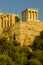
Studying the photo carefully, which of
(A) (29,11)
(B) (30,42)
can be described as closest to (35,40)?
(B) (30,42)

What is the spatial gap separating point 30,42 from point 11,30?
311 cm

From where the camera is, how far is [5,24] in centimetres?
6881

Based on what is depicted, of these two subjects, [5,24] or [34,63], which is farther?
[5,24]

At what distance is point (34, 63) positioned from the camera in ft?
167

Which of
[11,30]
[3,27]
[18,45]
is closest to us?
[18,45]

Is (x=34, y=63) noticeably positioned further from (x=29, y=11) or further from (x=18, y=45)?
(x=29, y=11)

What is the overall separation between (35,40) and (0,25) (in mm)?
8902

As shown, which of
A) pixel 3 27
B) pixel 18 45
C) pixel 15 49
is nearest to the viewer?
pixel 15 49

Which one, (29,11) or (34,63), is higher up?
(29,11)

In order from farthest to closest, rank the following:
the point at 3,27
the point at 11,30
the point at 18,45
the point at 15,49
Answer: the point at 3,27 → the point at 11,30 → the point at 18,45 → the point at 15,49

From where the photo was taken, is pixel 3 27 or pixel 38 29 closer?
pixel 38 29

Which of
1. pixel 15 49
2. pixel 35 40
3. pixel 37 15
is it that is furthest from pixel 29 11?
pixel 15 49

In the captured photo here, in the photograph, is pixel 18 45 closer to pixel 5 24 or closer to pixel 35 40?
pixel 35 40

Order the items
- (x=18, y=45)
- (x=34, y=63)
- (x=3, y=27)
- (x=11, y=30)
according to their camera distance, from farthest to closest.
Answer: (x=3, y=27) < (x=11, y=30) < (x=18, y=45) < (x=34, y=63)
